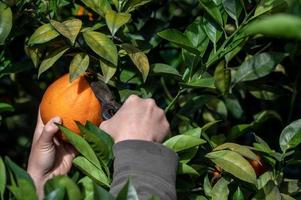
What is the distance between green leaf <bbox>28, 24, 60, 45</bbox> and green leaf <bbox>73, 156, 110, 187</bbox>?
238 millimetres

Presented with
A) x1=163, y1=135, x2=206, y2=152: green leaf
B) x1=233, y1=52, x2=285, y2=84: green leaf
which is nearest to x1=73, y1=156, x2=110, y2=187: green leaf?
x1=163, y1=135, x2=206, y2=152: green leaf

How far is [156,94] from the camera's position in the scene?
162 cm

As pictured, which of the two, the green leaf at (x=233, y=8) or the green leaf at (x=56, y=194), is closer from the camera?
the green leaf at (x=56, y=194)

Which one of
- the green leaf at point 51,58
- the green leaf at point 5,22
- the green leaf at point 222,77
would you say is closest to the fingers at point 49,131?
the green leaf at point 51,58

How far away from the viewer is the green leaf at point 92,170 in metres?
1.14

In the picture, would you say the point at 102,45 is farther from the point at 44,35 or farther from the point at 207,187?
the point at 207,187

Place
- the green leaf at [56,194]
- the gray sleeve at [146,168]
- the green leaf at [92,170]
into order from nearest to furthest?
the green leaf at [56,194]
the gray sleeve at [146,168]
the green leaf at [92,170]

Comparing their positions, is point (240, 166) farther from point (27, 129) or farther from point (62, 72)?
point (27, 129)

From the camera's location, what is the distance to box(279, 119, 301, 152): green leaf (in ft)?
4.17

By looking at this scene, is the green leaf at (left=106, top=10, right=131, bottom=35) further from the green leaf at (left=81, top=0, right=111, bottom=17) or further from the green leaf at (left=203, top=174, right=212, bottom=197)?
the green leaf at (left=203, top=174, right=212, bottom=197)

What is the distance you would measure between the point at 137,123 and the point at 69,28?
224 mm

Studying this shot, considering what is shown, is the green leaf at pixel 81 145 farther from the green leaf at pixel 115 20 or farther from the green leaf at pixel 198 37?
the green leaf at pixel 198 37

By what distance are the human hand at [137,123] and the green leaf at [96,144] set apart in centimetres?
4

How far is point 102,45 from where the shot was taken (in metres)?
1.18
